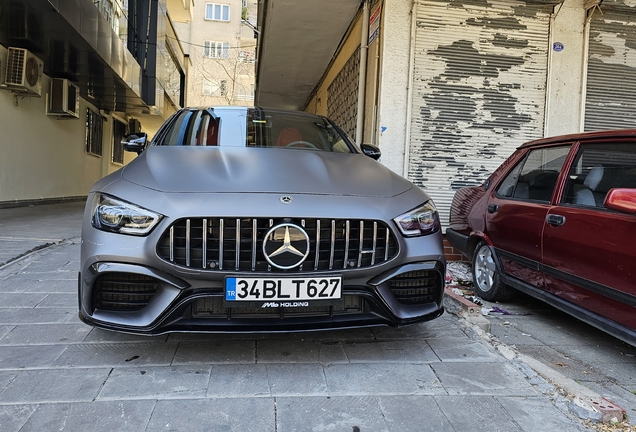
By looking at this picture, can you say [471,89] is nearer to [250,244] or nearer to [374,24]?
[374,24]

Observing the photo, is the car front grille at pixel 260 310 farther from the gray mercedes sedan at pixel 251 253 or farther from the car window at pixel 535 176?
the car window at pixel 535 176

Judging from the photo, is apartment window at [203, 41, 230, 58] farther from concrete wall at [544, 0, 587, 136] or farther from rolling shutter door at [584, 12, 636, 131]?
rolling shutter door at [584, 12, 636, 131]

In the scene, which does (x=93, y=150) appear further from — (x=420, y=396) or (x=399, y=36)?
(x=420, y=396)

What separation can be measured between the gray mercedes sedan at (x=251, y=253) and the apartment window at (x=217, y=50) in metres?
33.9

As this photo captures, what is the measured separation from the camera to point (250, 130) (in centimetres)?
341

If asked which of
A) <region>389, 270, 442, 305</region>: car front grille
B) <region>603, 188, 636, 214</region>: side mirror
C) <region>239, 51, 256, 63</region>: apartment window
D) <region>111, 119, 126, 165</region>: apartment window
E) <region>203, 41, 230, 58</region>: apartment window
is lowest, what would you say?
<region>389, 270, 442, 305</region>: car front grille

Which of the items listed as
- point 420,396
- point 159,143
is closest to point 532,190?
point 420,396

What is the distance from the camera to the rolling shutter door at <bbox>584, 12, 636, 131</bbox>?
6164mm

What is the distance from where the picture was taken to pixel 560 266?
9.92ft

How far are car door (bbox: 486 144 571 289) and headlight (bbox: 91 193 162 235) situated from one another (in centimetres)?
264

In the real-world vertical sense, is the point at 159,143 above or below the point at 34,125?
below

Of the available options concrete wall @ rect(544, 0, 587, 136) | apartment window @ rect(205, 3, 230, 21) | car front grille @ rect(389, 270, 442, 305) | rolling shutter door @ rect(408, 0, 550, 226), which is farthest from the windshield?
apartment window @ rect(205, 3, 230, 21)

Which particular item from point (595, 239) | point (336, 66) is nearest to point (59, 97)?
point (336, 66)

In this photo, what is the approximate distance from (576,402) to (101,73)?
11.2 metres
